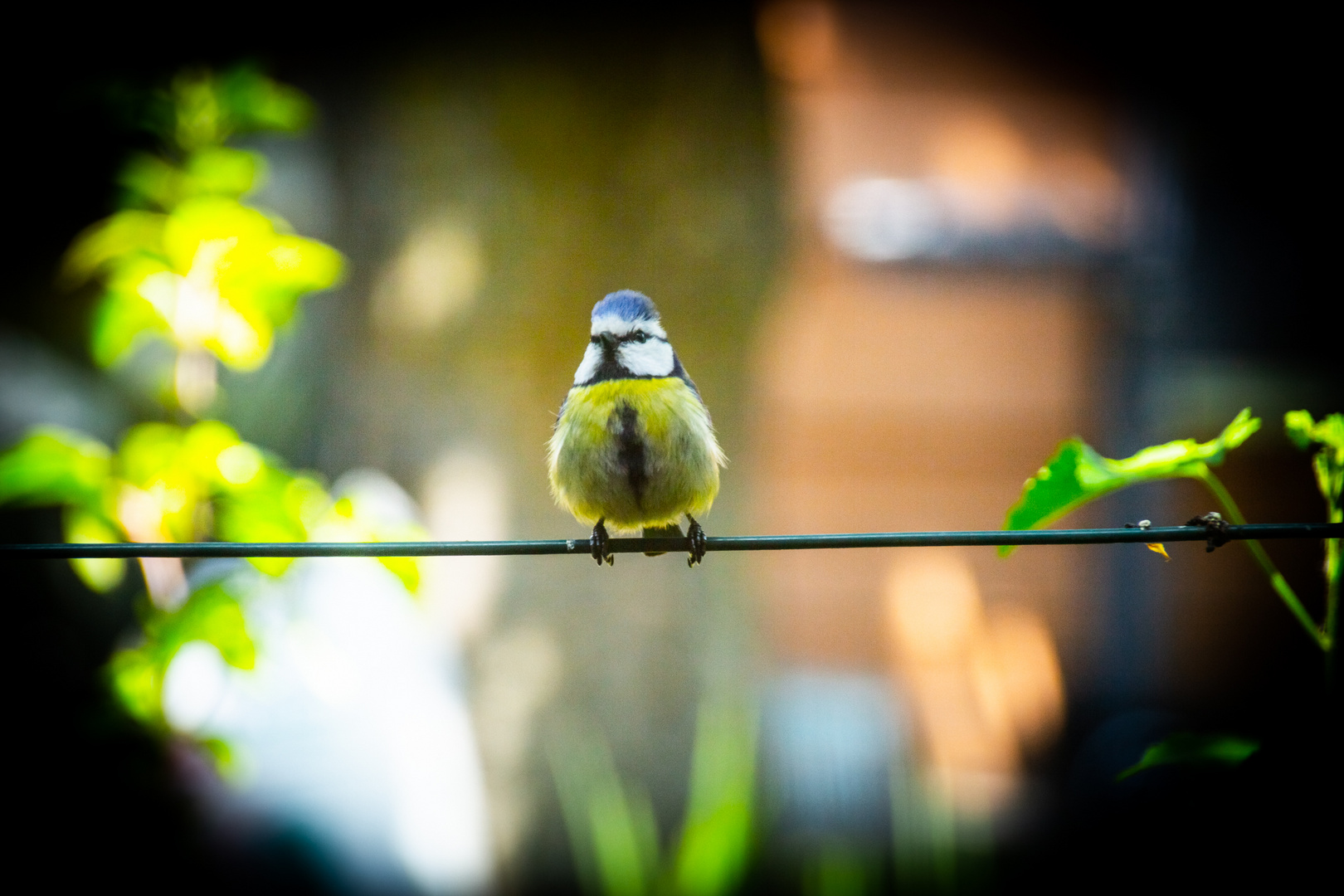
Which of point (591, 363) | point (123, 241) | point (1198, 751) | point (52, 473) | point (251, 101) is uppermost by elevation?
point (251, 101)

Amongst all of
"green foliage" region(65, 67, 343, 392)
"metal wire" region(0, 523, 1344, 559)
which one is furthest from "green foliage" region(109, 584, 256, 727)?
"green foliage" region(65, 67, 343, 392)

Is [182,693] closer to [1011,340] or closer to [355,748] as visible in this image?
[355,748]

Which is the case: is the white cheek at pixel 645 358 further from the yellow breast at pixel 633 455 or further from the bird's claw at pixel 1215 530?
the bird's claw at pixel 1215 530

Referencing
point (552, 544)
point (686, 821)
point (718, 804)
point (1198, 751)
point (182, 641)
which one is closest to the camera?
point (1198, 751)

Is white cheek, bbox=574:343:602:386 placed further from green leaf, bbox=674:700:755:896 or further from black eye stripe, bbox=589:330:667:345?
green leaf, bbox=674:700:755:896

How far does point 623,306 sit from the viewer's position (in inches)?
60.4

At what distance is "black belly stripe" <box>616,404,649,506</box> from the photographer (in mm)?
1462

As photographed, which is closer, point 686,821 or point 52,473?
point 52,473

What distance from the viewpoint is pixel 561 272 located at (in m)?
2.35

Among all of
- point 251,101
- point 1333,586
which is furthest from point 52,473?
point 1333,586

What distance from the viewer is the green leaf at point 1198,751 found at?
32.8 inches

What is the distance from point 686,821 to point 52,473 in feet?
6.10

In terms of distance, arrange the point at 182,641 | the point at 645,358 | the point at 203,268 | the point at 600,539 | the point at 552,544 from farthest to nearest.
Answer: the point at 645,358 → the point at 600,539 → the point at 203,268 → the point at 182,641 → the point at 552,544

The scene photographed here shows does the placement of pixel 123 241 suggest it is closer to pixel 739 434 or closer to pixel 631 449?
pixel 631 449
